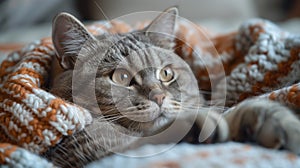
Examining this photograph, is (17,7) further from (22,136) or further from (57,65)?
(22,136)

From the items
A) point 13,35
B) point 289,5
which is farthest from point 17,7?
point 289,5

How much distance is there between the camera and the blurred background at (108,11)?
1886mm

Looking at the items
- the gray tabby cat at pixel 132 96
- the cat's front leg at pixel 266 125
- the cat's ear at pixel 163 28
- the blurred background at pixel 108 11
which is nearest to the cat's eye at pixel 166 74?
the gray tabby cat at pixel 132 96

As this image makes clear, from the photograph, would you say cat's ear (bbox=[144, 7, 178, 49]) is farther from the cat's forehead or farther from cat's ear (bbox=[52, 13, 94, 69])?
cat's ear (bbox=[52, 13, 94, 69])

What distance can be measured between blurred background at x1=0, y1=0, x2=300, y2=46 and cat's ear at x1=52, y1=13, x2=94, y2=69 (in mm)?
856

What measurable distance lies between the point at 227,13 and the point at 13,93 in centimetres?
144

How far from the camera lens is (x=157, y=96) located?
89 cm

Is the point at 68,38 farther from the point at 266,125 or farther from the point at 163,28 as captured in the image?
the point at 266,125

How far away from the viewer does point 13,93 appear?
85cm

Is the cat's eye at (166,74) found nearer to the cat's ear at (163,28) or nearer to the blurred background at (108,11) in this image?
the cat's ear at (163,28)

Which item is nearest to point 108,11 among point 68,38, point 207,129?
point 68,38

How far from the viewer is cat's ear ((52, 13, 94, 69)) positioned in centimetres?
96

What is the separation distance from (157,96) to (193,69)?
1.13ft

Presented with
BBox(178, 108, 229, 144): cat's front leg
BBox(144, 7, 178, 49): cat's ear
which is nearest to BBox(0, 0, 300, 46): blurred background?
BBox(144, 7, 178, 49): cat's ear
